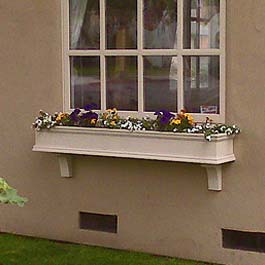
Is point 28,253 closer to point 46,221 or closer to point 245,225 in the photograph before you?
point 46,221

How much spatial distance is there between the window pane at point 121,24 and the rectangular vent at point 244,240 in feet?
6.05

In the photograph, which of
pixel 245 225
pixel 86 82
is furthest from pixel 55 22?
pixel 245 225

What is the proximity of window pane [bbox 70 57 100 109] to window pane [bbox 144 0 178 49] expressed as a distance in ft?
1.98

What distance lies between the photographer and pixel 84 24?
25.7 ft

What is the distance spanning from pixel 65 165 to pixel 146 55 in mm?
1317

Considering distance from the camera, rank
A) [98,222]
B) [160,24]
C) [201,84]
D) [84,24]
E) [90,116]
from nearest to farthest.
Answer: [201,84], [160,24], [90,116], [84,24], [98,222]

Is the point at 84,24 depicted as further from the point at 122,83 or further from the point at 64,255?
the point at 64,255

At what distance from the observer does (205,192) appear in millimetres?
7211

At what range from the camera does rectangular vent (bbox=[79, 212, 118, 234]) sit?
785cm

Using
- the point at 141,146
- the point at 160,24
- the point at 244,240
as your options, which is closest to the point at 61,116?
the point at 141,146

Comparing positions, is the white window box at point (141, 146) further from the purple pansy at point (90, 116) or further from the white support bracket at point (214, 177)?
the purple pansy at point (90, 116)

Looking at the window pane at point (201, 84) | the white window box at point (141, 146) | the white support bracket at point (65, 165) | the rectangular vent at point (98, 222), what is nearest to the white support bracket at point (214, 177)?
the white window box at point (141, 146)

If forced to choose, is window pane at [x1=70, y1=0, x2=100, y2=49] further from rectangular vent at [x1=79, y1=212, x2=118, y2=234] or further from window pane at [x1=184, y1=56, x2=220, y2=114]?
rectangular vent at [x1=79, y1=212, x2=118, y2=234]

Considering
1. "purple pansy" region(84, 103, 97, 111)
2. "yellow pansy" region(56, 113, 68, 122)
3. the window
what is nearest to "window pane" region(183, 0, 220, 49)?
the window
